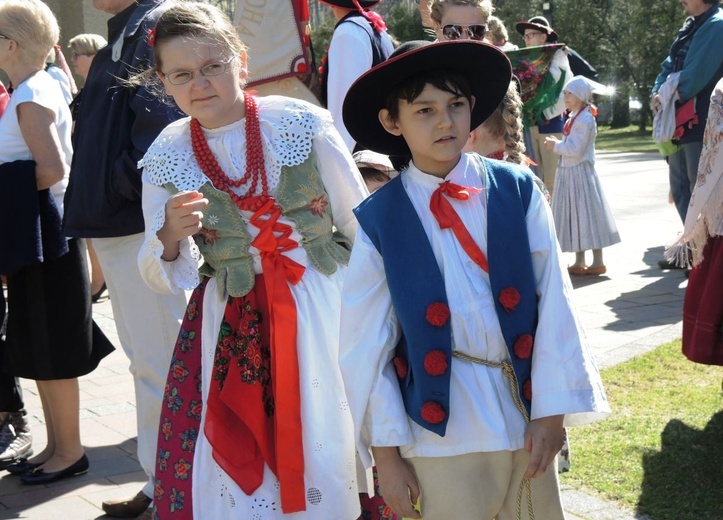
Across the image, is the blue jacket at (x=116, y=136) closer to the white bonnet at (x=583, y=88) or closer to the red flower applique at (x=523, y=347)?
the red flower applique at (x=523, y=347)

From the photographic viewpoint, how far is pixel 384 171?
413 cm

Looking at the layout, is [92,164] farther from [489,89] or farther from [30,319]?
[489,89]

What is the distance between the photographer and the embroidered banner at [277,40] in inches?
197

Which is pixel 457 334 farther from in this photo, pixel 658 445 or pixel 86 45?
pixel 86 45

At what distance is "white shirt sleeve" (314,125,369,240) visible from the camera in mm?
3377

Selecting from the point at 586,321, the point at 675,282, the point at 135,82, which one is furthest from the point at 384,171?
the point at 675,282

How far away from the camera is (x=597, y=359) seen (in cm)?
620

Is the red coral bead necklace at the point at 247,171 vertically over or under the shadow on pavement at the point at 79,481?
over

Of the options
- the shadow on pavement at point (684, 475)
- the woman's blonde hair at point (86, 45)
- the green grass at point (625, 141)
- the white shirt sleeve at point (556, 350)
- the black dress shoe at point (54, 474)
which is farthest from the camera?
the green grass at point (625, 141)

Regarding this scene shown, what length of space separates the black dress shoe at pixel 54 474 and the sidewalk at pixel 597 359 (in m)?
0.03

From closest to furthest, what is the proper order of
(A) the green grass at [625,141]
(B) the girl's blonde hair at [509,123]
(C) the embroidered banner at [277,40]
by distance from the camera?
(B) the girl's blonde hair at [509,123] → (C) the embroidered banner at [277,40] → (A) the green grass at [625,141]

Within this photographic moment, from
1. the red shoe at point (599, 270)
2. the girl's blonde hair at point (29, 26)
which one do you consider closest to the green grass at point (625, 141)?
the red shoe at point (599, 270)

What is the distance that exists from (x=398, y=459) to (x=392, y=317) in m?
0.37

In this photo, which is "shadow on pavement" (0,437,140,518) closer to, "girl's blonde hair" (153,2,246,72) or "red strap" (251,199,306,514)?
"red strap" (251,199,306,514)
